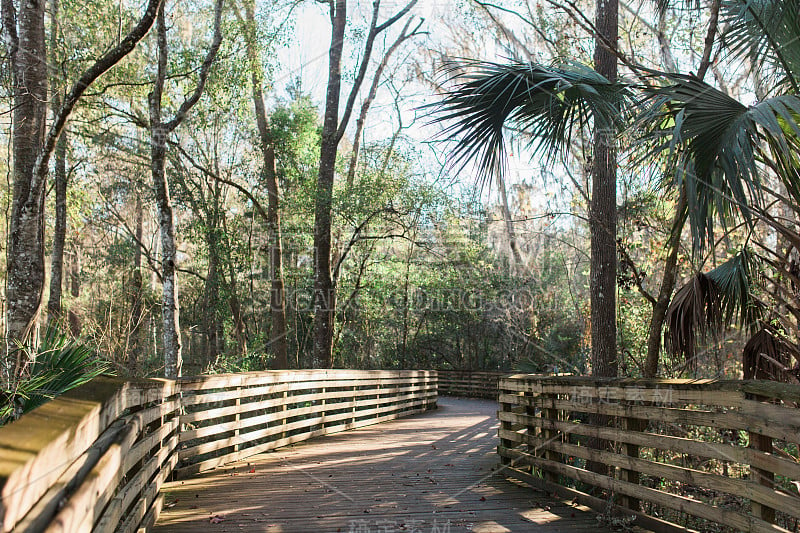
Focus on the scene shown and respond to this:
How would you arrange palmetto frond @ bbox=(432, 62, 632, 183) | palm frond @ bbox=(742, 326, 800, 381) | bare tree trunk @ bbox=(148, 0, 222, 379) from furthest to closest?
bare tree trunk @ bbox=(148, 0, 222, 379)
palm frond @ bbox=(742, 326, 800, 381)
palmetto frond @ bbox=(432, 62, 632, 183)

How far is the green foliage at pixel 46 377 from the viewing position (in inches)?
146

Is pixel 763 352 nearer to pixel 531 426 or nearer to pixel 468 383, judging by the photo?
pixel 531 426

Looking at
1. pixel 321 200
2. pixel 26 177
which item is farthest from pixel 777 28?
pixel 321 200

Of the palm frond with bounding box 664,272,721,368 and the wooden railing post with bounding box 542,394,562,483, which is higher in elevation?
the palm frond with bounding box 664,272,721,368

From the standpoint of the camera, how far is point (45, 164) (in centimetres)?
628

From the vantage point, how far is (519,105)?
18.3 feet

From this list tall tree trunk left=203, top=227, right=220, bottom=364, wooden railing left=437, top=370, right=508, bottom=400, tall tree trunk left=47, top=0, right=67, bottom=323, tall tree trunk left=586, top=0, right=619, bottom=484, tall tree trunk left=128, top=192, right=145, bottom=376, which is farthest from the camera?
wooden railing left=437, top=370, right=508, bottom=400

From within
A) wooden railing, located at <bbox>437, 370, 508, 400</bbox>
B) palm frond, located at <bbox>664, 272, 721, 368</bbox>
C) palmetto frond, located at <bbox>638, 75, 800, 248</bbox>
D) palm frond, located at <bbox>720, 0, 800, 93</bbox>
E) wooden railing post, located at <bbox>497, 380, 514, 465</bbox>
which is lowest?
wooden railing, located at <bbox>437, 370, 508, 400</bbox>

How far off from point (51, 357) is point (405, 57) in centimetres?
1955

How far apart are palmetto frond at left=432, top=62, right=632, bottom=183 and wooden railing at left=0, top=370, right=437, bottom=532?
128 inches

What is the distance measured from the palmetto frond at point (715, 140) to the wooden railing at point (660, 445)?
→ 1.03m

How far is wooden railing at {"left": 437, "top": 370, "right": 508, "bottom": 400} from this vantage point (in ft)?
71.4

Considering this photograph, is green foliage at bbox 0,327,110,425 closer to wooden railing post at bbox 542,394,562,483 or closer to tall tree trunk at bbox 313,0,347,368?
wooden railing post at bbox 542,394,562,483

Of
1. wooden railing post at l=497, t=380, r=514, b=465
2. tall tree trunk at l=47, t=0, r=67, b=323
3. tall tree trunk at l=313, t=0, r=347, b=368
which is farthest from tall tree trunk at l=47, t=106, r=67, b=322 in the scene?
wooden railing post at l=497, t=380, r=514, b=465
